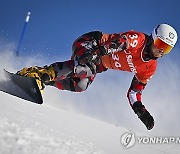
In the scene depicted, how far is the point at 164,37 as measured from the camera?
5117 mm

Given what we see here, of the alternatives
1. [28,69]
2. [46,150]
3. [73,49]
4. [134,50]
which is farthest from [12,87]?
[46,150]

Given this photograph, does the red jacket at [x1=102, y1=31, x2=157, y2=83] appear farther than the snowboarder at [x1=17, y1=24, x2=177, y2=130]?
Yes

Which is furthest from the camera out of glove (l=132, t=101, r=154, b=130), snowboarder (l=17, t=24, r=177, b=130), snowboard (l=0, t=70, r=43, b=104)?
glove (l=132, t=101, r=154, b=130)

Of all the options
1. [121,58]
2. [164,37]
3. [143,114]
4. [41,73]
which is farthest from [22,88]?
[164,37]

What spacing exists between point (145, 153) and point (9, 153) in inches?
63.4

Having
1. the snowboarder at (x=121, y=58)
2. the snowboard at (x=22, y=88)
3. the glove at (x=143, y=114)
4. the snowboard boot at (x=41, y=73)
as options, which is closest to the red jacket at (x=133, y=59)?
the snowboarder at (x=121, y=58)

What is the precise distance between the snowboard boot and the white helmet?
Answer: 2.07 m

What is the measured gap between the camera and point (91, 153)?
4.76 feet

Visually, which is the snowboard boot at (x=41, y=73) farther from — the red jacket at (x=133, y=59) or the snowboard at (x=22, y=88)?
the red jacket at (x=133, y=59)

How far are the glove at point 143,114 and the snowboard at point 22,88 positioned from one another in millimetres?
2164

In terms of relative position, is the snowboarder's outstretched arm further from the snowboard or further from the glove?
the snowboard

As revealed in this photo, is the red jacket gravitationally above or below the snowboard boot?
above

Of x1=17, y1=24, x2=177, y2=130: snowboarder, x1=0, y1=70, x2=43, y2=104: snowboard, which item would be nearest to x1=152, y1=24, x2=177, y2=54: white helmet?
x1=17, y1=24, x2=177, y2=130: snowboarder

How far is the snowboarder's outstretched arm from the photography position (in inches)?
198
